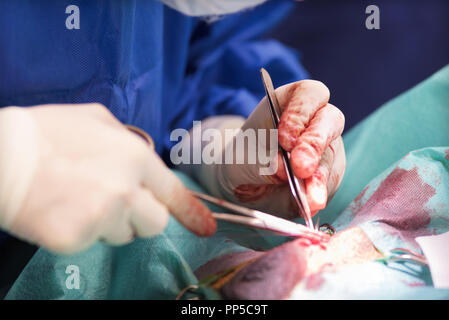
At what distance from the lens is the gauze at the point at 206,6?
0.92 meters

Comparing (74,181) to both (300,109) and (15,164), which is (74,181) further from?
(300,109)

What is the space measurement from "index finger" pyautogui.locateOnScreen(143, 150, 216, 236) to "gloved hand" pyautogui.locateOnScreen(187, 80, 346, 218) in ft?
0.68

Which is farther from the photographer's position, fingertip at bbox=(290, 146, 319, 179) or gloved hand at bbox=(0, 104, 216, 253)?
fingertip at bbox=(290, 146, 319, 179)

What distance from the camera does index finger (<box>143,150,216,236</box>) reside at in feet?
1.76

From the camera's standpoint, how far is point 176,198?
56 centimetres

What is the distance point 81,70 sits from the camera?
0.84 m

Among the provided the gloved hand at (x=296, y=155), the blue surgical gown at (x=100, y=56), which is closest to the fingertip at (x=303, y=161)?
the gloved hand at (x=296, y=155)

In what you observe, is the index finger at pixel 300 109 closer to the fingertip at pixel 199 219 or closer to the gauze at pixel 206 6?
the fingertip at pixel 199 219
